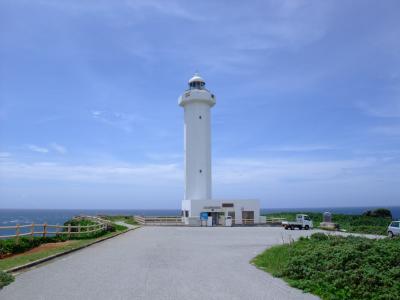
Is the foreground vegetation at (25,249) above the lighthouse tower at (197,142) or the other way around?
the other way around

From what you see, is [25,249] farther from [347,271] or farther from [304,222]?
[304,222]

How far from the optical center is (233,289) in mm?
9141

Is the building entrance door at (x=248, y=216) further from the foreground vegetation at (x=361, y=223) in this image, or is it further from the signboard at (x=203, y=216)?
the foreground vegetation at (x=361, y=223)

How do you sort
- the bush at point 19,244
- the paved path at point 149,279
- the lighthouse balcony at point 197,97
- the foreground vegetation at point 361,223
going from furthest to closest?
the lighthouse balcony at point 197,97
the foreground vegetation at point 361,223
the bush at point 19,244
the paved path at point 149,279

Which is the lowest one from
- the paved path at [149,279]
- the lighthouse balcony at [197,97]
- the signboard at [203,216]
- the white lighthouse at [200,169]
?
the paved path at [149,279]

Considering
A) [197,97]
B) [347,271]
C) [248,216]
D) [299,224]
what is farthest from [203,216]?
[347,271]

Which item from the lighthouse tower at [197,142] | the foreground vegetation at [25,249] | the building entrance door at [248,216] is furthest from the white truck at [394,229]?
the lighthouse tower at [197,142]

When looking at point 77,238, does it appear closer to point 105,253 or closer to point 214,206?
point 105,253

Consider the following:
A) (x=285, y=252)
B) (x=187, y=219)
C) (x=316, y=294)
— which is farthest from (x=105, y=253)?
(x=187, y=219)

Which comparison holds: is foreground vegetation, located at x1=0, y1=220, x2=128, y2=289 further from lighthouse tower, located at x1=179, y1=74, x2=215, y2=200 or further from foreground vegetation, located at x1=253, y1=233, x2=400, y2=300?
lighthouse tower, located at x1=179, y1=74, x2=215, y2=200

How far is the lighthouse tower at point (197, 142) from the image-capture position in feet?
145

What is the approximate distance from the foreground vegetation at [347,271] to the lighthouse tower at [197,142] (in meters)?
32.1

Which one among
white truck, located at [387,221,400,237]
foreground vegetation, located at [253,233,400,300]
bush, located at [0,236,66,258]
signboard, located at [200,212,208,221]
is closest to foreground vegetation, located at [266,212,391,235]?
white truck, located at [387,221,400,237]

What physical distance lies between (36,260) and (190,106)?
33.7 meters
